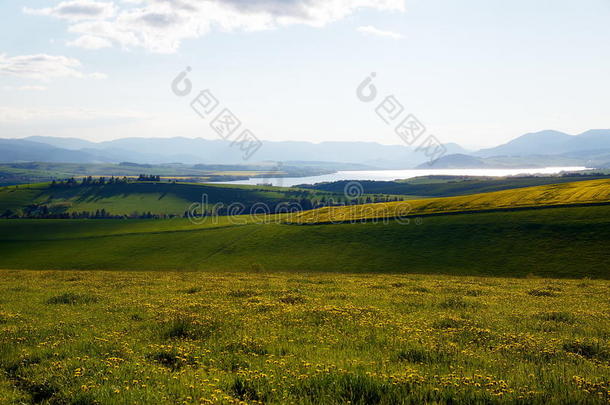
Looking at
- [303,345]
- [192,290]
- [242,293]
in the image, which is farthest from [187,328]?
[192,290]

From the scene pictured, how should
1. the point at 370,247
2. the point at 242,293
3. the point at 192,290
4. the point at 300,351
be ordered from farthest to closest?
the point at 370,247
the point at 192,290
the point at 242,293
the point at 300,351

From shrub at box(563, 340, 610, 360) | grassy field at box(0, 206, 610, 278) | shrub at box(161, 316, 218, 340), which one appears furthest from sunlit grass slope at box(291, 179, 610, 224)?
shrub at box(161, 316, 218, 340)

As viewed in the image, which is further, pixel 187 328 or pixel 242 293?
pixel 242 293

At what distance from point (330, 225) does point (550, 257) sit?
4760 centimetres

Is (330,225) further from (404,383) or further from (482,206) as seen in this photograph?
(404,383)

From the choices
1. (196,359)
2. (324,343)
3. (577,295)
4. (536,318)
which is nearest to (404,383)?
(324,343)

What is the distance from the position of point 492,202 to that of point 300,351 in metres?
87.7

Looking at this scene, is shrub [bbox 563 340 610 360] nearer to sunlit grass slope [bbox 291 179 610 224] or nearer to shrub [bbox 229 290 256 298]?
shrub [bbox 229 290 256 298]

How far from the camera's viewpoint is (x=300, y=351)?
1048 cm

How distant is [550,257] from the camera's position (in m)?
53.6

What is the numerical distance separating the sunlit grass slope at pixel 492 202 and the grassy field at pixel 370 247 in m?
6.33

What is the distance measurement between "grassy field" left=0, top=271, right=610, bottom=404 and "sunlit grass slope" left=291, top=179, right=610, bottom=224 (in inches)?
2680

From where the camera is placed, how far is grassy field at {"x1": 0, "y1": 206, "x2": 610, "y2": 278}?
180 ft

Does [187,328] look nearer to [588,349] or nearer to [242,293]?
[242,293]
